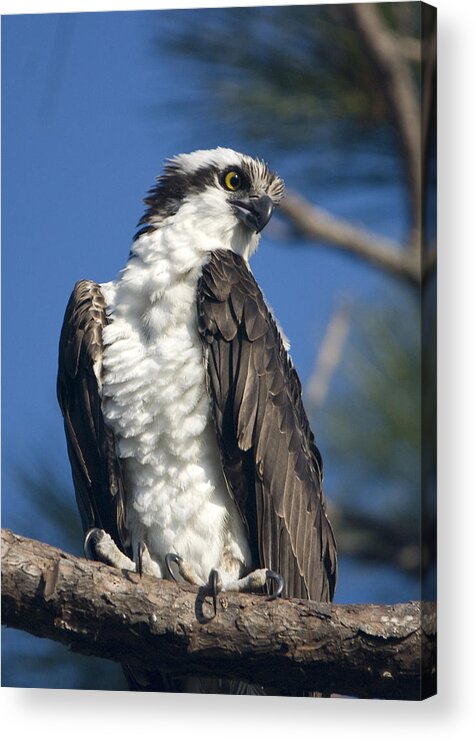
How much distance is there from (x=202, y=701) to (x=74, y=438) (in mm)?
826

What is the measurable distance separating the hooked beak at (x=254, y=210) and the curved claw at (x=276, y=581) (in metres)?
0.96

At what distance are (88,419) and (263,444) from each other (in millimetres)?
508

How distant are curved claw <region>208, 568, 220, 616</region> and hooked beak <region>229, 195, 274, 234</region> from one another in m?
0.97

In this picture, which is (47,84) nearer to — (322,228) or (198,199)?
(198,199)

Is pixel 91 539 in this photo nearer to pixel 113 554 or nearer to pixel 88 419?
pixel 113 554

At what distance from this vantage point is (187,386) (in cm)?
404

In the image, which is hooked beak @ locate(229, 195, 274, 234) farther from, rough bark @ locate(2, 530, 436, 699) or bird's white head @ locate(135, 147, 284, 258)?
rough bark @ locate(2, 530, 436, 699)

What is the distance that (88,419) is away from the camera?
13.6 ft

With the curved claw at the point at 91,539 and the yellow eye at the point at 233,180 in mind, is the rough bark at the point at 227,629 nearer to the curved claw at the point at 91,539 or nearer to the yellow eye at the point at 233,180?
the curved claw at the point at 91,539

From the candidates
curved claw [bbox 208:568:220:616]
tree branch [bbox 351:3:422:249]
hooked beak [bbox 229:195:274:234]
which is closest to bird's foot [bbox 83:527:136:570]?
curved claw [bbox 208:568:220:616]

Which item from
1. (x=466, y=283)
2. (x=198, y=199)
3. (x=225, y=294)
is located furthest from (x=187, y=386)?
(x=466, y=283)

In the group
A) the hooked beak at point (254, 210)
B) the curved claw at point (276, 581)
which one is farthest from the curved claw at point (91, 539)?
the hooked beak at point (254, 210)

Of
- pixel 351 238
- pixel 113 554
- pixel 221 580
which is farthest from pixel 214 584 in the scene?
pixel 351 238

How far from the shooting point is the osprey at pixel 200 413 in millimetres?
4027
